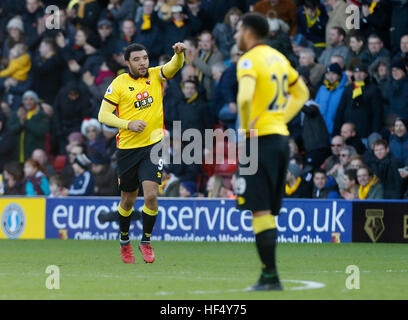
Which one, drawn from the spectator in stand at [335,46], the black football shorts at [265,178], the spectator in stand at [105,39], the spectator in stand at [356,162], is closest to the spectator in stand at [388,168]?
the spectator in stand at [356,162]

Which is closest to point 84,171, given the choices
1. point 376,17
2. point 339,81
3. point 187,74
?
point 187,74

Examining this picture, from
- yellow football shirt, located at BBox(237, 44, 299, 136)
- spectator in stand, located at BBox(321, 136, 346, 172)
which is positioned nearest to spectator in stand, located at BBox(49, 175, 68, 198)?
spectator in stand, located at BBox(321, 136, 346, 172)

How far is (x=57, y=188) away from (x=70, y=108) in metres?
2.32

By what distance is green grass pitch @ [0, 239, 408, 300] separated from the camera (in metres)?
8.78

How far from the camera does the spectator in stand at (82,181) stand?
724 inches

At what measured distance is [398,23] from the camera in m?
18.2

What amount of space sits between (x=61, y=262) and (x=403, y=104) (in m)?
7.56

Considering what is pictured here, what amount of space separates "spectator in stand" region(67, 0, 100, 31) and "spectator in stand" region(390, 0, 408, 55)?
6.82 m

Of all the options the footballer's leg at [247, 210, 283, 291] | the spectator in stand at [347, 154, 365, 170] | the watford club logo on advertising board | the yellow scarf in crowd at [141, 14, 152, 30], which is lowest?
the footballer's leg at [247, 210, 283, 291]

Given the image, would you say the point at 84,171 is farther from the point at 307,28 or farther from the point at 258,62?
the point at 258,62

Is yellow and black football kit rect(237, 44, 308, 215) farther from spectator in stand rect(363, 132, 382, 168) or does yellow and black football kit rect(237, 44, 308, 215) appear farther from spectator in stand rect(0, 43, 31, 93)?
spectator in stand rect(0, 43, 31, 93)

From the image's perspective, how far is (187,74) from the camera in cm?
1892

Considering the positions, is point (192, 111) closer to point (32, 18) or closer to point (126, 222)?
point (32, 18)

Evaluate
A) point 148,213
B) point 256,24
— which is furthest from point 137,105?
point 256,24
